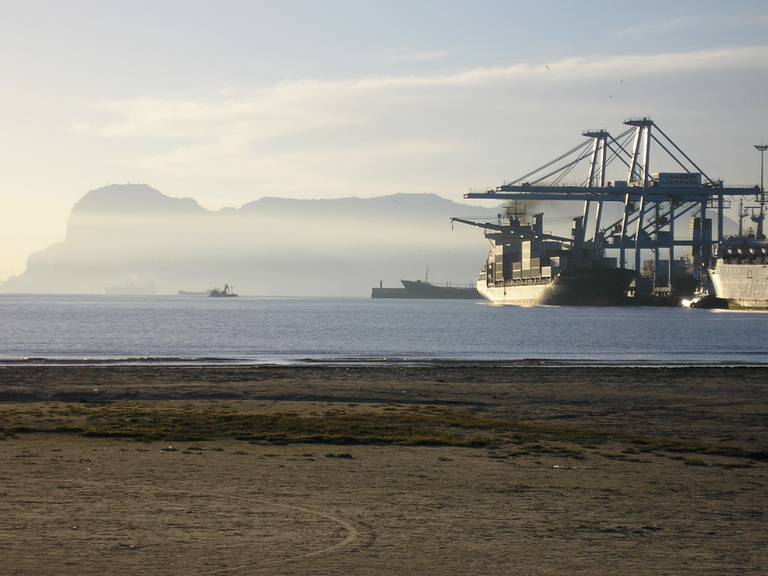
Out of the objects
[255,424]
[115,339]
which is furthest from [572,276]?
[255,424]

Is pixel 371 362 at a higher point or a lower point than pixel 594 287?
lower

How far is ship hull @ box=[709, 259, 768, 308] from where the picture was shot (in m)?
158

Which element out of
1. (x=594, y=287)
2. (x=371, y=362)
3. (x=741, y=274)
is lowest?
(x=371, y=362)

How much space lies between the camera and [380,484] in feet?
51.7

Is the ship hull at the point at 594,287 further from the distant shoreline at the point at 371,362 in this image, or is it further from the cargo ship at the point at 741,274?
the distant shoreline at the point at 371,362

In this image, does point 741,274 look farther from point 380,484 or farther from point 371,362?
point 380,484

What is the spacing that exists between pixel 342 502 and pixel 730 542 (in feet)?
15.2

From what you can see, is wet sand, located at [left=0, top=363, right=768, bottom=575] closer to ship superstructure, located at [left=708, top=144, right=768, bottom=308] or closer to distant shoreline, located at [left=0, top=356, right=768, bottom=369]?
distant shoreline, located at [left=0, top=356, right=768, bottom=369]

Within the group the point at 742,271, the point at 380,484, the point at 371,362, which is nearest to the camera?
the point at 380,484

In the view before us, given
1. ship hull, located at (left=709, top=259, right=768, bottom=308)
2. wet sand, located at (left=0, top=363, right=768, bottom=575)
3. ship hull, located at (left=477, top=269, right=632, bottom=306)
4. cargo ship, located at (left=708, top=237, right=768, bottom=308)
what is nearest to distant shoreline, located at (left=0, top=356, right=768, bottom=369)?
wet sand, located at (left=0, top=363, right=768, bottom=575)

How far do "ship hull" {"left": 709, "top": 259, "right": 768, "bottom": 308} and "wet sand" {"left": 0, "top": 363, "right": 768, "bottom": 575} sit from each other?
432ft

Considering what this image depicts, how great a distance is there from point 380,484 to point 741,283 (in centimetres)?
15628

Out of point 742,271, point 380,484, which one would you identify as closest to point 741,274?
point 742,271

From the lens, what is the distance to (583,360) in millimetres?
53938
